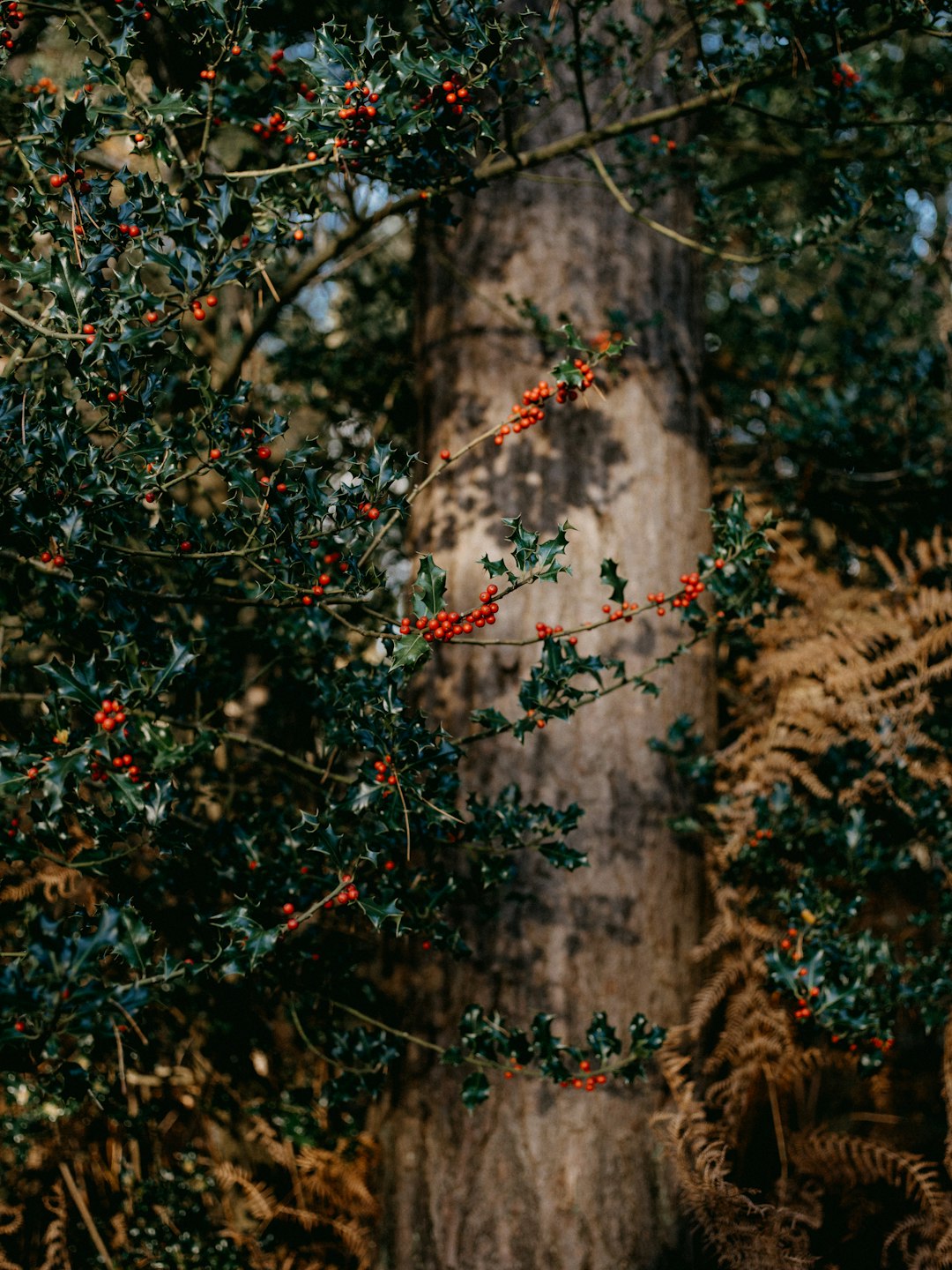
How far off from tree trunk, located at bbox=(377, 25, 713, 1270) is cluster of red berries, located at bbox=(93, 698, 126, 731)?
1.18 meters

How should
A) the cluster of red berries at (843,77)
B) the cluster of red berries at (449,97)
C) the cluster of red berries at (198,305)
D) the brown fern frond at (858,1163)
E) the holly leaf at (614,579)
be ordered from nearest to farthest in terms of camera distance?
the cluster of red berries at (198,305)
the cluster of red berries at (449,97)
the holly leaf at (614,579)
the cluster of red berries at (843,77)
the brown fern frond at (858,1163)

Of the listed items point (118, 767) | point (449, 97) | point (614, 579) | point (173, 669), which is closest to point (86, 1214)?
point (118, 767)

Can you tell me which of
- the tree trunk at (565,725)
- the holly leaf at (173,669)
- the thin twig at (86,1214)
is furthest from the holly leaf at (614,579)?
the thin twig at (86,1214)

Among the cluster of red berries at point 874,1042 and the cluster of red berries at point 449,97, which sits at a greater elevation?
the cluster of red berries at point 449,97

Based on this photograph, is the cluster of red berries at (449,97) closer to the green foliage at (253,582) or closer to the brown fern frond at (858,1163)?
the green foliage at (253,582)

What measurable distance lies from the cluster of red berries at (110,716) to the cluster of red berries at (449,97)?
1268 mm

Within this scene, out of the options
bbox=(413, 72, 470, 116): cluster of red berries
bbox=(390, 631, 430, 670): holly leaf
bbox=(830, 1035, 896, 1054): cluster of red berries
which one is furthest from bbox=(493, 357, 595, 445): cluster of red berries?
bbox=(830, 1035, 896, 1054): cluster of red berries

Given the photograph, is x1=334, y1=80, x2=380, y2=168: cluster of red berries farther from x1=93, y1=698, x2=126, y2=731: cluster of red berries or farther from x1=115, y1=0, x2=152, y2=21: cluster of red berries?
x1=93, y1=698, x2=126, y2=731: cluster of red berries

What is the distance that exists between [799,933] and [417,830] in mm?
1046

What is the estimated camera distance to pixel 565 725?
240cm

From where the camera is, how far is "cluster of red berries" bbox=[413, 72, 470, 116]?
62.8 inches

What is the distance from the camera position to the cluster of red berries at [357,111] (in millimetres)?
1522

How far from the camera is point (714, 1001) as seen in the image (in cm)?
231

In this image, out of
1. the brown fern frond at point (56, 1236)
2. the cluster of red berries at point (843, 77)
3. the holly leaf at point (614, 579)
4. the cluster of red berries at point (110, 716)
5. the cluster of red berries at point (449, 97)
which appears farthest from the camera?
the brown fern frond at point (56, 1236)
